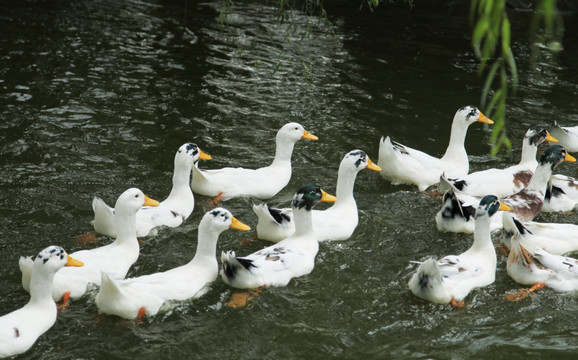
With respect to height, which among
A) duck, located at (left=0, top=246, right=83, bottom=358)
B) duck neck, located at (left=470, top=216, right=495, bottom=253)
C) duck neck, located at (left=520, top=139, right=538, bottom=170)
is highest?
duck neck, located at (left=520, top=139, right=538, bottom=170)

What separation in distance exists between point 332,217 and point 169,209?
1.76 m

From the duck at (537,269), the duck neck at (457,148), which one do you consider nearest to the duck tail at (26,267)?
the duck at (537,269)

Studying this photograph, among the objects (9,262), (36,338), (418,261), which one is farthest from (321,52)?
(36,338)

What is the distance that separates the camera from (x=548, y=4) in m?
2.97

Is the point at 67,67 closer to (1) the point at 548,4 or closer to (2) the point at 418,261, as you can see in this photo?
(2) the point at 418,261

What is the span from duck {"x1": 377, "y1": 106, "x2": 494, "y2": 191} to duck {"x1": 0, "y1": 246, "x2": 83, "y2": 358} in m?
4.41

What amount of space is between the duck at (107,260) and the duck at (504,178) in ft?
11.8

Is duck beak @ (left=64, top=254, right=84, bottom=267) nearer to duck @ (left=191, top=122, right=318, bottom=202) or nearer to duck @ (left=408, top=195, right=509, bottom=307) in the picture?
duck @ (left=191, top=122, right=318, bottom=202)

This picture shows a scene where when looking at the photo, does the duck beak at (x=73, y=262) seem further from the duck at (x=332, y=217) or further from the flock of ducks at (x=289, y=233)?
the duck at (x=332, y=217)

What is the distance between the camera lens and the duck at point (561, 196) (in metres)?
8.30

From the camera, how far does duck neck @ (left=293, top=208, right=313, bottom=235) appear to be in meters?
6.76

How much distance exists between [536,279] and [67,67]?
344 inches

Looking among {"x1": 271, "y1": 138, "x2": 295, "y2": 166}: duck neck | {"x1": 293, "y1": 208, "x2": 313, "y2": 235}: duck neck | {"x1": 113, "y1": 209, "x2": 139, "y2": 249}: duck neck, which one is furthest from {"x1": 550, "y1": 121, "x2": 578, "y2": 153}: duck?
{"x1": 113, "y1": 209, "x2": 139, "y2": 249}: duck neck

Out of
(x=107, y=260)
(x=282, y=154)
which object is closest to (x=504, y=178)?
(x=282, y=154)
